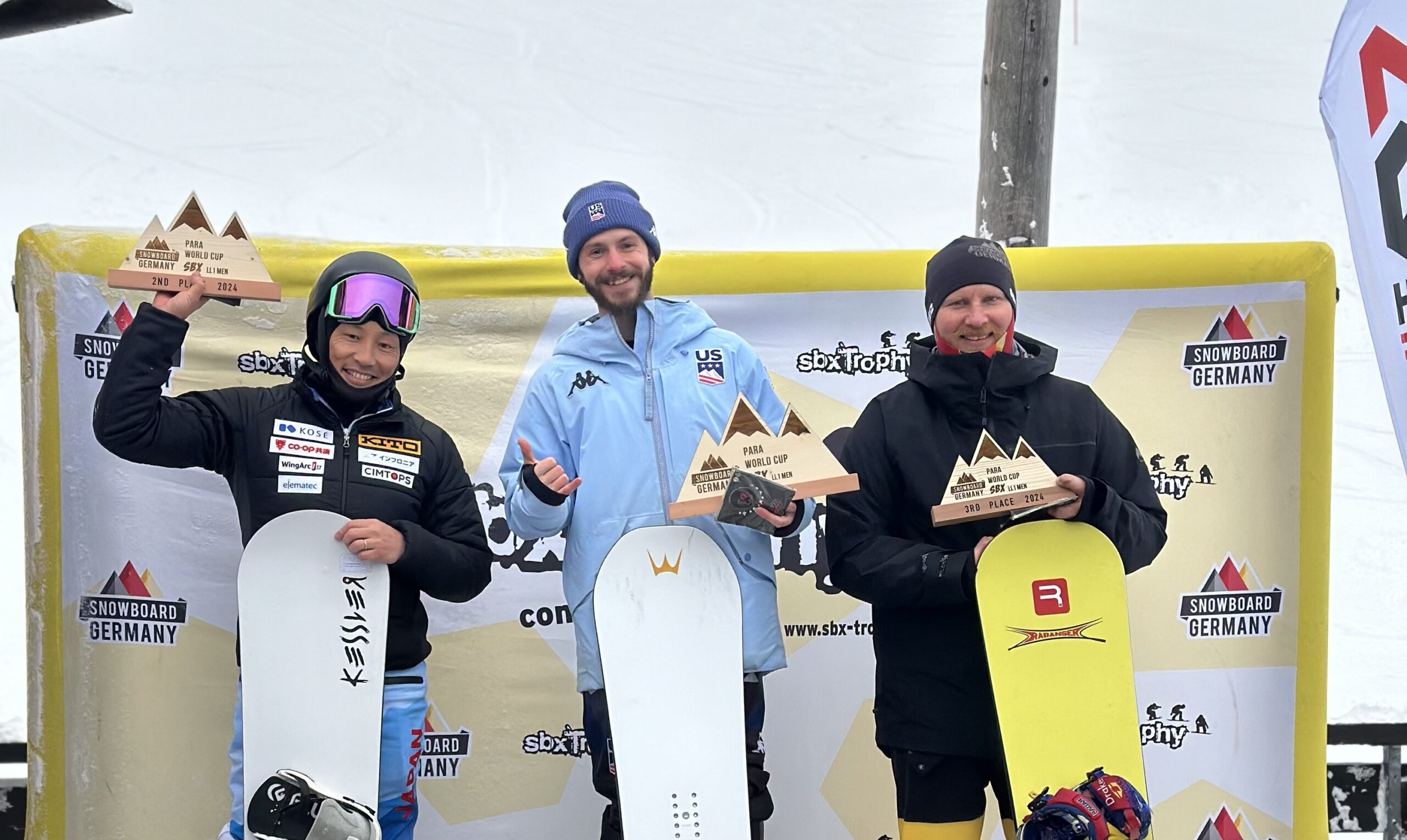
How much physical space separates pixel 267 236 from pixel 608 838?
1.90 meters

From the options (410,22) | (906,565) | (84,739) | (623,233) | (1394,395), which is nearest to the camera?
(1394,395)

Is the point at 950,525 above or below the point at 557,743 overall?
above

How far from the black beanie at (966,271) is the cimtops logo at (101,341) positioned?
2117 millimetres

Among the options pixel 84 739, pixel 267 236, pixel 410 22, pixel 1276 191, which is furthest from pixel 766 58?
pixel 84 739

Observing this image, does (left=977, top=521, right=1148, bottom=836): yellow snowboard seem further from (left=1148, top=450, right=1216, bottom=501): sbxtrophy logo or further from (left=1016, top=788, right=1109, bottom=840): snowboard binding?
(left=1148, top=450, right=1216, bottom=501): sbxtrophy logo

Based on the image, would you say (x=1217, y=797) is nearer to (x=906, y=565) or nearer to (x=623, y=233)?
(x=906, y=565)

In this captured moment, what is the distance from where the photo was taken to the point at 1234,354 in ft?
10.8

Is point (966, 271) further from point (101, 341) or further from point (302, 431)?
point (101, 341)

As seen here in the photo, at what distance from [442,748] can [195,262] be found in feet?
4.88

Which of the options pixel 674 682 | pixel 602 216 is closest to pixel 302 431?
pixel 602 216

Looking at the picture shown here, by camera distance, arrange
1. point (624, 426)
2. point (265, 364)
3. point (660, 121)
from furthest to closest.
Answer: point (660, 121)
point (265, 364)
point (624, 426)

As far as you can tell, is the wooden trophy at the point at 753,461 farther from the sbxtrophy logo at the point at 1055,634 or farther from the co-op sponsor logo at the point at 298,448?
the co-op sponsor logo at the point at 298,448

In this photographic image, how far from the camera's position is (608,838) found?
100 inches

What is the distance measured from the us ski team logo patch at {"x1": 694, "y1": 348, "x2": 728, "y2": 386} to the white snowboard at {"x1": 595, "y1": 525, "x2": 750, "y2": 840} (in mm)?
343
